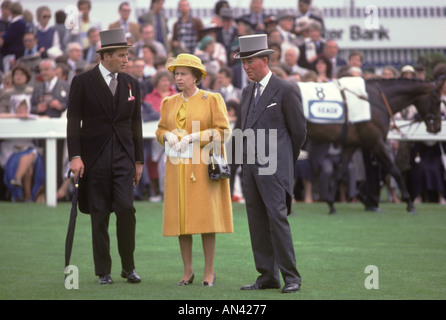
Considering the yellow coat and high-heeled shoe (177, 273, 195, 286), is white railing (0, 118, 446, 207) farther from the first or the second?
high-heeled shoe (177, 273, 195, 286)

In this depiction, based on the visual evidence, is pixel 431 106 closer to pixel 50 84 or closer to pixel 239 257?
pixel 50 84

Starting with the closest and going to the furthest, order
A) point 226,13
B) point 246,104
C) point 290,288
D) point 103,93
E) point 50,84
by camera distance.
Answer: point 290,288 < point 246,104 < point 103,93 < point 50,84 < point 226,13

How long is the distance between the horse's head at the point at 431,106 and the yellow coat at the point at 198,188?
8717 millimetres

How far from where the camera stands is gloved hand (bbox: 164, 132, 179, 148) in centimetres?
901

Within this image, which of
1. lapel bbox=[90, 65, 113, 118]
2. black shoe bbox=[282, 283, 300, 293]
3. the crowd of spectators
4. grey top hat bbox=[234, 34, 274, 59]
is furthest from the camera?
the crowd of spectators

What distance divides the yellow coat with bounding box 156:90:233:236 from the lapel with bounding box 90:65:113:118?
0.62 m

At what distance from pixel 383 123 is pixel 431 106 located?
122 cm

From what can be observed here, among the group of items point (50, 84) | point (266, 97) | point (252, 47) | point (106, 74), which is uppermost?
point (252, 47)

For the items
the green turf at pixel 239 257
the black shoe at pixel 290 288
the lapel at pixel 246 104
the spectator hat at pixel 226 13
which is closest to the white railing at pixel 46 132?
the green turf at pixel 239 257

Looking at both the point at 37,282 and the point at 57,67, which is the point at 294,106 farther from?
the point at 57,67

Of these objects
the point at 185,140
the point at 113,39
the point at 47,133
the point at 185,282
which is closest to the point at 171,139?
the point at 185,140

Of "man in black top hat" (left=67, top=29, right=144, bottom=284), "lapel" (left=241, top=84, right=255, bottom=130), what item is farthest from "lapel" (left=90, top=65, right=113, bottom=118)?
"lapel" (left=241, top=84, right=255, bottom=130)

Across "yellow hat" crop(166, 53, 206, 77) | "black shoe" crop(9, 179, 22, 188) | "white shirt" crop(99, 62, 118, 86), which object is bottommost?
"black shoe" crop(9, 179, 22, 188)

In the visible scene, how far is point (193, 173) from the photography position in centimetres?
901
